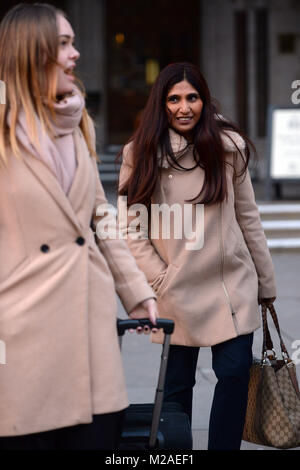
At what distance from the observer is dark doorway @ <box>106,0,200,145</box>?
16.0m

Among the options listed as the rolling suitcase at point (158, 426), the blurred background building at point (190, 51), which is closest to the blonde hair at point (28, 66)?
the rolling suitcase at point (158, 426)

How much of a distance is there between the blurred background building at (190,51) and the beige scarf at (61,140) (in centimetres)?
1248

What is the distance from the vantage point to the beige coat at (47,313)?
2596mm

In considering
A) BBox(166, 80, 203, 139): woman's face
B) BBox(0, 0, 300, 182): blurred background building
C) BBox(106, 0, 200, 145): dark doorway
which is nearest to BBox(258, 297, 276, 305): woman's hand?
BBox(166, 80, 203, 139): woman's face

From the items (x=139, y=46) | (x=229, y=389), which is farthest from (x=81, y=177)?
(x=139, y=46)

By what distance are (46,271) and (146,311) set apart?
469mm

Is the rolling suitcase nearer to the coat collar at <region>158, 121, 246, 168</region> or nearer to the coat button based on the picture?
the coat button

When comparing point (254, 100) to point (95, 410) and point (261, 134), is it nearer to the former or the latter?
point (261, 134)

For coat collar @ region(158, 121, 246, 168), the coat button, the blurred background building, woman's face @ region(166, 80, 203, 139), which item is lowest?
the coat button

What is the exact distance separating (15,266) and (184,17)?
46.6ft

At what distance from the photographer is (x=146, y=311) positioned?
9.71 feet

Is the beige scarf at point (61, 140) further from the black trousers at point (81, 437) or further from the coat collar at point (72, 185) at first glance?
the black trousers at point (81, 437)

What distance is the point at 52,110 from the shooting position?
2.68 metres

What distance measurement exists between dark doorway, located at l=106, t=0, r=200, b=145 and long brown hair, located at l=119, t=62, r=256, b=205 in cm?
1257
